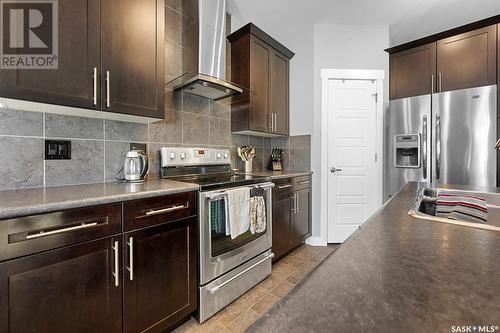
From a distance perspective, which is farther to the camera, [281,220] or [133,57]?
[281,220]

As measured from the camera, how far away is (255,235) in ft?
6.50

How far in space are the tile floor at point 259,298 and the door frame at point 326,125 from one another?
442 mm

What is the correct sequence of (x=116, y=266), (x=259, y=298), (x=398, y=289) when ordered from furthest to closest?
(x=259, y=298) → (x=116, y=266) → (x=398, y=289)

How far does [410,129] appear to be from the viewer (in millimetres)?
2520

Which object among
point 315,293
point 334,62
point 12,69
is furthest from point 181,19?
point 315,293

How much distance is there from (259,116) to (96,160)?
166 cm

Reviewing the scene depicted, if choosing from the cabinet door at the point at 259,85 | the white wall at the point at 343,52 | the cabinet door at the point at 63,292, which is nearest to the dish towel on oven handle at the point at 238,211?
the cabinet door at the point at 63,292

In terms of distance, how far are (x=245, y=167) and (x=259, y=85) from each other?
974mm

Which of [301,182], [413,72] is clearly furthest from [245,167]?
[413,72]

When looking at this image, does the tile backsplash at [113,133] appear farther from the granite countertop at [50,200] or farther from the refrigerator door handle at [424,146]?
the refrigerator door handle at [424,146]

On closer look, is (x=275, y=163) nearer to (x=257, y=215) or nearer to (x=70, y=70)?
(x=257, y=215)

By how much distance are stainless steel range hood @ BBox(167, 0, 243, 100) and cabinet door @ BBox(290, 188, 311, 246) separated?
144 centimetres

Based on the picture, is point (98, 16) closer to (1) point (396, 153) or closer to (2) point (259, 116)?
(2) point (259, 116)

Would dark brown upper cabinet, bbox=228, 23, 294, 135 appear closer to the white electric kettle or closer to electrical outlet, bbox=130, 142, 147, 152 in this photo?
electrical outlet, bbox=130, 142, 147, 152
